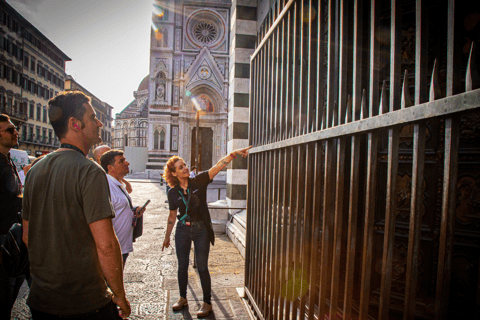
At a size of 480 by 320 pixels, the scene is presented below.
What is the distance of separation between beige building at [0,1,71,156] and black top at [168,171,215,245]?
120 feet

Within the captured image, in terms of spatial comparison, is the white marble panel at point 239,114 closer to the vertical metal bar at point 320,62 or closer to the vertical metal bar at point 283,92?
the vertical metal bar at point 283,92

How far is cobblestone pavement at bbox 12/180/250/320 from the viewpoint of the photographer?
3186 mm

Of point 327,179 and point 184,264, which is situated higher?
point 327,179

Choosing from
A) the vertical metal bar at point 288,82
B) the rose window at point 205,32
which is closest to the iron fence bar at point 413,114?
the vertical metal bar at point 288,82

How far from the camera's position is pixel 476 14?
2232mm

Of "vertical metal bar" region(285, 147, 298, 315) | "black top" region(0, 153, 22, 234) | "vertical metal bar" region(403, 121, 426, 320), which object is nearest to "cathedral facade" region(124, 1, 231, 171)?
"black top" region(0, 153, 22, 234)

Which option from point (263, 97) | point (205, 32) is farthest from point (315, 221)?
point (205, 32)

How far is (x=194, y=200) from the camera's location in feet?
10.7

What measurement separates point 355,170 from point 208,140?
29.7 m

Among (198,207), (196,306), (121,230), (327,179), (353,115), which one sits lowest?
(196,306)

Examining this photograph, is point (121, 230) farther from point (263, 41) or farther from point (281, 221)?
point (263, 41)

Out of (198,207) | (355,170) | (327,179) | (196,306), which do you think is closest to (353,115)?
(355,170)

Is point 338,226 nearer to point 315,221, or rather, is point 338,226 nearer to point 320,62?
point 315,221

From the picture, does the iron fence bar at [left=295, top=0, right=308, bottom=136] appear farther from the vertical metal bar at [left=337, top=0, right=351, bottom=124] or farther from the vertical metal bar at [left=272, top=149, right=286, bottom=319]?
the vertical metal bar at [left=337, top=0, right=351, bottom=124]
